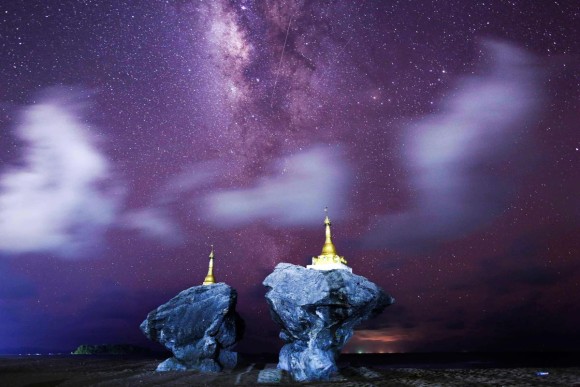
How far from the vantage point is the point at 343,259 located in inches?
2965

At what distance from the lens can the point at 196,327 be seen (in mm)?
62969

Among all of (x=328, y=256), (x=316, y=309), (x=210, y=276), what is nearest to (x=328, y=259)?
(x=328, y=256)

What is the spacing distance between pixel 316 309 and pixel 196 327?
23594 mm

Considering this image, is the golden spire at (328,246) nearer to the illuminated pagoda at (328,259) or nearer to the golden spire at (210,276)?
the illuminated pagoda at (328,259)

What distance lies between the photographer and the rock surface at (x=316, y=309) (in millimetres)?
50656

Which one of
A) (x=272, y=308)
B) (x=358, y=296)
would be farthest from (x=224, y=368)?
(x=358, y=296)

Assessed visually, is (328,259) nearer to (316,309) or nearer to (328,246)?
(328,246)

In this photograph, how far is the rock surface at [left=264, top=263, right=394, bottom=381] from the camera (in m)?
50.7

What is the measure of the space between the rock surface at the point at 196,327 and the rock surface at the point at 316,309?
13231mm

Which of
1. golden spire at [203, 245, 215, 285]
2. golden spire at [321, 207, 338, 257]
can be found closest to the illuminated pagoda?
golden spire at [321, 207, 338, 257]

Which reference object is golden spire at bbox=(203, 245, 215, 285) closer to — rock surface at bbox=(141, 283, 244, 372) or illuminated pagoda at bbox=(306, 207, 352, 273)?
rock surface at bbox=(141, 283, 244, 372)

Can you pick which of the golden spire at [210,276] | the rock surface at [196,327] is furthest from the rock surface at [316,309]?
the golden spire at [210,276]

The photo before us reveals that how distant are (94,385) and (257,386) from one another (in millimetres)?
20329

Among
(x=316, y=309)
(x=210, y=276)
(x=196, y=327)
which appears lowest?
(x=196, y=327)
